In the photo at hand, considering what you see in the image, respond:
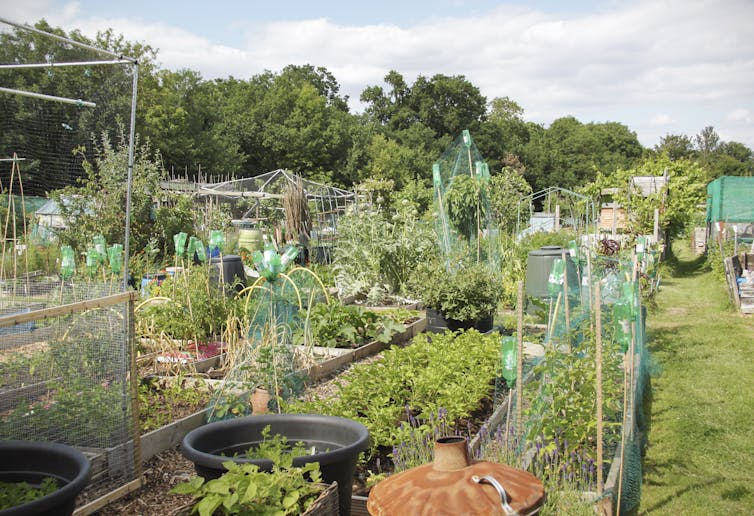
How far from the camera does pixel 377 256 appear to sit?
9.87 m

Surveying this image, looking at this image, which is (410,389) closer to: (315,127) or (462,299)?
(462,299)

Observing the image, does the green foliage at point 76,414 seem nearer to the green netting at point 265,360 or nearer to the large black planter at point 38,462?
the large black planter at point 38,462

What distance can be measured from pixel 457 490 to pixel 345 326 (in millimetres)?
4977

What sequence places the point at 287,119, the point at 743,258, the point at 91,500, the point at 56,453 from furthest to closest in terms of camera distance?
the point at 287,119 → the point at 743,258 → the point at 91,500 → the point at 56,453

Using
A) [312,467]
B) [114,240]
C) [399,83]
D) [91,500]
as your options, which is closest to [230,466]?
[312,467]

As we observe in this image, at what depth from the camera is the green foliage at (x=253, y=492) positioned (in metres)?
2.18

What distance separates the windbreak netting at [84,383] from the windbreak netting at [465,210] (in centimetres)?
622

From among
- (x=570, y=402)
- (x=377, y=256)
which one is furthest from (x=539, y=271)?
(x=570, y=402)

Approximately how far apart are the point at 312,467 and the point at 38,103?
24.1 ft

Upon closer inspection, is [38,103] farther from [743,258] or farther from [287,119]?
[287,119]

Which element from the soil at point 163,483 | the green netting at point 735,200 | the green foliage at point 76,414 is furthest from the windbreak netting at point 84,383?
the green netting at point 735,200

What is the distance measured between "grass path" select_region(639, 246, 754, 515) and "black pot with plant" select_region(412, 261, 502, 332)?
1823 mm

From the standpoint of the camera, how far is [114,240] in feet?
36.1

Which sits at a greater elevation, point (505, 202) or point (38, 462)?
point (505, 202)
